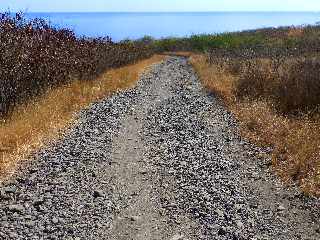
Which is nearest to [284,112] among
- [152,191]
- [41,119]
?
[41,119]

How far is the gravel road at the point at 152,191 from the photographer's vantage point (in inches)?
286

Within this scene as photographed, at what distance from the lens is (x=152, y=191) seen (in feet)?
29.0

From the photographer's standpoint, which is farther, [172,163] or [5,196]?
[172,163]

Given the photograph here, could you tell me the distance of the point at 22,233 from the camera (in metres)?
6.97

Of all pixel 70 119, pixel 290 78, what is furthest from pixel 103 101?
pixel 290 78

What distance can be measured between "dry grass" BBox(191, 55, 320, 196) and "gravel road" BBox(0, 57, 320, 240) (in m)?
0.31

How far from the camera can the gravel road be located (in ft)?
23.9

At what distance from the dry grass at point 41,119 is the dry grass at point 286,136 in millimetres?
4951

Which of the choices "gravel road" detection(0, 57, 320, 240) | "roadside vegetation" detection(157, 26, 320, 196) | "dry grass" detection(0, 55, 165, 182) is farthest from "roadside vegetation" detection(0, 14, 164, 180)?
"roadside vegetation" detection(157, 26, 320, 196)

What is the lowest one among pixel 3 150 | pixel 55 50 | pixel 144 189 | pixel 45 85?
pixel 144 189

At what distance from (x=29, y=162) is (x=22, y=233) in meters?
3.50

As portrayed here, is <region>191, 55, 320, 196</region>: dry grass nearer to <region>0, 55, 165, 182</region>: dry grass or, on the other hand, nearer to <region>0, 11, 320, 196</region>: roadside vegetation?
<region>0, 11, 320, 196</region>: roadside vegetation

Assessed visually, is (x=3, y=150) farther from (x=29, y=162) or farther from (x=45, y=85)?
(x=45, y=85)

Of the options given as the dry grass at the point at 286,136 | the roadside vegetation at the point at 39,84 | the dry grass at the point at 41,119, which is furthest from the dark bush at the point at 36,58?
the dry grass at the point at 286,136
